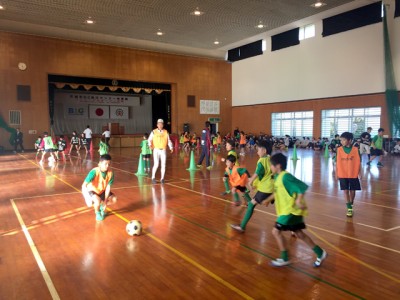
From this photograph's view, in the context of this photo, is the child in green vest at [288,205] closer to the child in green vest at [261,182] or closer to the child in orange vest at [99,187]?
the child in green vest at [261,182]

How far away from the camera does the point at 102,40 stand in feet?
83.8

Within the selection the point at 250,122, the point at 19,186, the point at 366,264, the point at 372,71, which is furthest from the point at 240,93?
the point at 366,264

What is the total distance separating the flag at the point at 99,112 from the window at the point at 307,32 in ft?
60.5

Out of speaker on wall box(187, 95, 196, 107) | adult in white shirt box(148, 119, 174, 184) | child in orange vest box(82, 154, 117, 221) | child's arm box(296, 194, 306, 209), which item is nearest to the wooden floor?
child in orange vest box(82, 154, 117, 221)

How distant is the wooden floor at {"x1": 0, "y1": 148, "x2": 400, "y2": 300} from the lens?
342 centimetres

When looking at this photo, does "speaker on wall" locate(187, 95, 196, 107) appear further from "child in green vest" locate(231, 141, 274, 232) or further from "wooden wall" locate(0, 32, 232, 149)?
"child in green vest" locate(231, 141, 274, 232)

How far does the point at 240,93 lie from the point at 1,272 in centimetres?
2905

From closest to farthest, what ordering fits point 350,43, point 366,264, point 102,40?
point 366,264 → point 350,43 → point 102,40

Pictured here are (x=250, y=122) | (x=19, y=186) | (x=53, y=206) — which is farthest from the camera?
(x=250, y=122)

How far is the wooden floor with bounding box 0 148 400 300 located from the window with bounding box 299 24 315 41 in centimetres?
1899

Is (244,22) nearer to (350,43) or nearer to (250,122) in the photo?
(350,43)

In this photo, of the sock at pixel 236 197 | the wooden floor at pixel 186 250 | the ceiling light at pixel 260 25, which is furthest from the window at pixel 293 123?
the sock at pixel 236 197

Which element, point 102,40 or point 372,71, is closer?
point 372,71

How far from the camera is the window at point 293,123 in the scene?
82.7 feet
